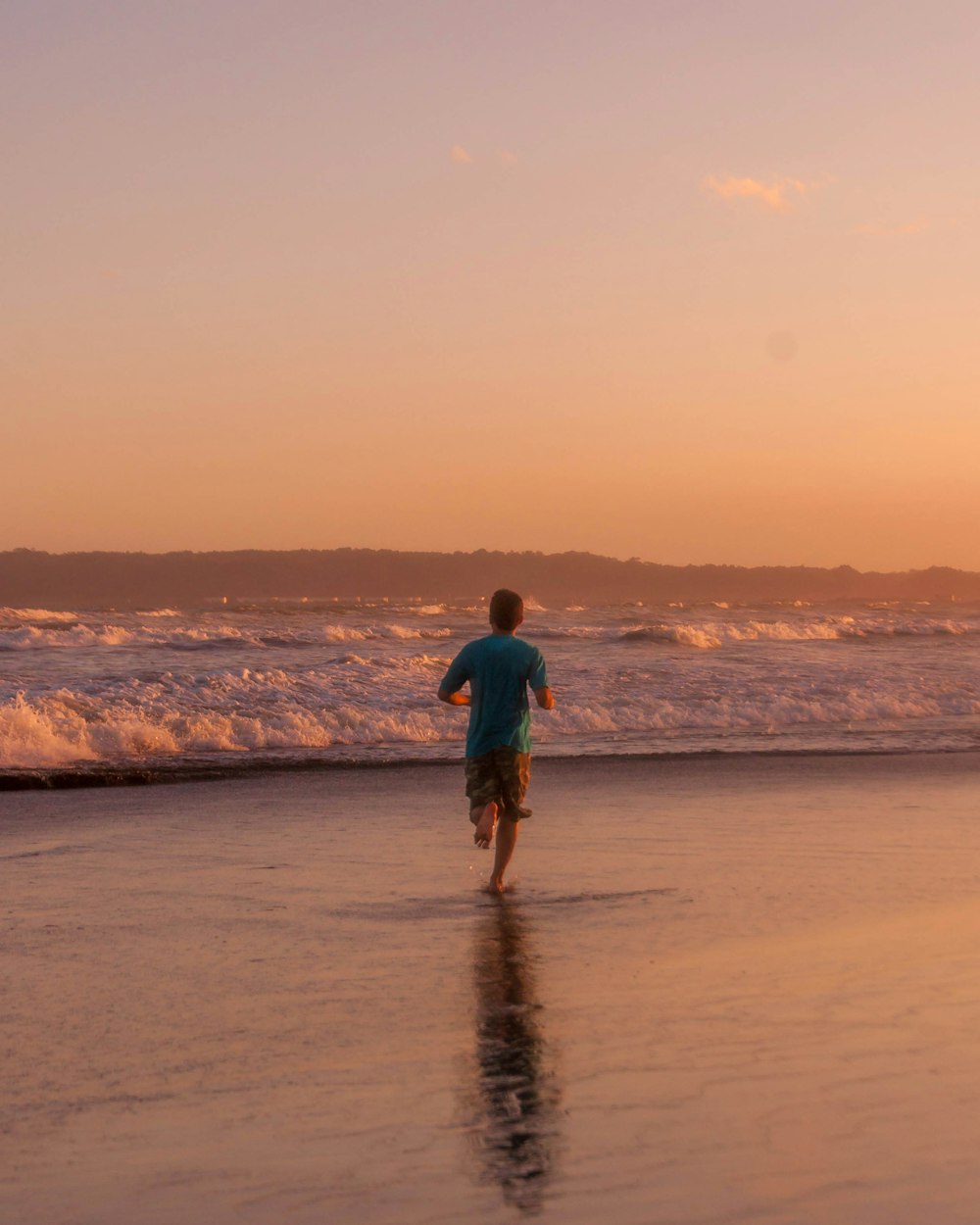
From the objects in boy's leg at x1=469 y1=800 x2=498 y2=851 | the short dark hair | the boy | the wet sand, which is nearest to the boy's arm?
the boy

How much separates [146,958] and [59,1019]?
1.01 meters

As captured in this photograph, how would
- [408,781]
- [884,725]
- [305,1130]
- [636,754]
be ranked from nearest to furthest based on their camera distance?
[305,1130], [408,781], [636,754], [884,725]

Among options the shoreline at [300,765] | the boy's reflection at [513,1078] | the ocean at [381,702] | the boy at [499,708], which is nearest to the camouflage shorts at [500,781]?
the boy at [499,708]

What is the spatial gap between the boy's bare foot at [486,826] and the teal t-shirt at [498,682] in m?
0.33

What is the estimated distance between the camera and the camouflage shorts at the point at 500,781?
831 cm

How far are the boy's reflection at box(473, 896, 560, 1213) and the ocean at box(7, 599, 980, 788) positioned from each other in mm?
8604

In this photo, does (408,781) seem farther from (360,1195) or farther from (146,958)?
(360,1195)

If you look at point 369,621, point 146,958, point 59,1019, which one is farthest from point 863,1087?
point 369,621

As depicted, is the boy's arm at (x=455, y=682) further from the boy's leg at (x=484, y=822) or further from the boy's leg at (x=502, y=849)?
the boy's leg at (x=502, y=849)

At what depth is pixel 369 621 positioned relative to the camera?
44.8m

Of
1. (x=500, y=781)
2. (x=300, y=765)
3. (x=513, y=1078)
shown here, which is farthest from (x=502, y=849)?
(x=300, y=765)

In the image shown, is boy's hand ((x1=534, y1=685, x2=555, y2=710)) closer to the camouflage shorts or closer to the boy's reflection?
the camouflage shorts

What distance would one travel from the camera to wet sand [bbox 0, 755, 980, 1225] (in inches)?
145

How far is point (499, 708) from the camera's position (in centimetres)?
834
